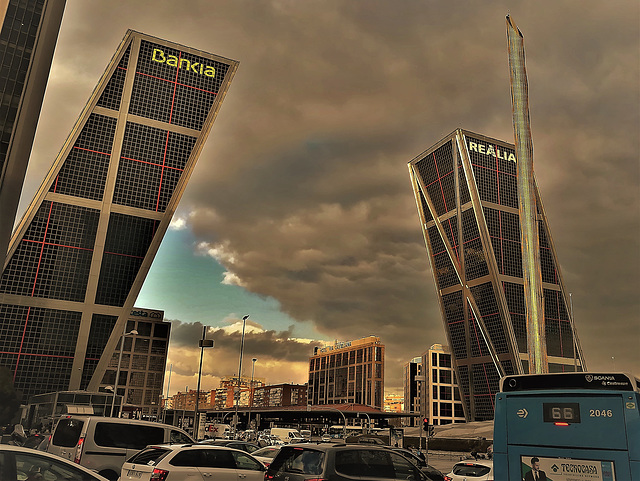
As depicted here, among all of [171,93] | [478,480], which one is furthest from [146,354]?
[478,480]

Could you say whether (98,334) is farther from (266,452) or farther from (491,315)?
(491,315)

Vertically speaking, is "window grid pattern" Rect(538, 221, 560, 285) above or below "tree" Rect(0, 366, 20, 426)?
above

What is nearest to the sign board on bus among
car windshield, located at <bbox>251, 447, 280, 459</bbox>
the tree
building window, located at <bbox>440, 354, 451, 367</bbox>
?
car windshield, located at <bbox>251, 447, 280, 459</bbox>

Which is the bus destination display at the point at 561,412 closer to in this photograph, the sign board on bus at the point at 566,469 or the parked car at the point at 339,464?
the sign board on bus at the point at 566,469

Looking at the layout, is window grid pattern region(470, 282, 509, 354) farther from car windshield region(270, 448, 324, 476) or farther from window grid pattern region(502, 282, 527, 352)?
car windshield region(270, 448, 324, 476)

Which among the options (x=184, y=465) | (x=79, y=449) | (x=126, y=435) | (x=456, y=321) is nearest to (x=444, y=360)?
(x=456, y=321)

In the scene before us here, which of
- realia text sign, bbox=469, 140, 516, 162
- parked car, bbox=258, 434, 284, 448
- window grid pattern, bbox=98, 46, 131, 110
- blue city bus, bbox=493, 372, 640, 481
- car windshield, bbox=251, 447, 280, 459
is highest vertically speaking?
realia text sign, bbox=469, 140, 516, 162

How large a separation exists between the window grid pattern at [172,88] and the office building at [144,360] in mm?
78079

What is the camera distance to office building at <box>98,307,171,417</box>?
431ft

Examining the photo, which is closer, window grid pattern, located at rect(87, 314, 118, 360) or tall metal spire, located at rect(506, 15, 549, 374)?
tall metal spire, located at rect(506, 15, 549, 374)

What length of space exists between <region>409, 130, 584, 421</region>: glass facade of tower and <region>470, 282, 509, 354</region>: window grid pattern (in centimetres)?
14

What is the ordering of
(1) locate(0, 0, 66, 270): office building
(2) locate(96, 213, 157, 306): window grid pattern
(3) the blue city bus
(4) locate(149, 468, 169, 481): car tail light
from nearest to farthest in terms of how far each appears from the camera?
(1) locate(0, 0, 66, 270): office building < (3) the blue city bus < (4) locate(149, 468, 169, 481): car tail light < (2) locate(96, 213, 157, 306): window grid pattern

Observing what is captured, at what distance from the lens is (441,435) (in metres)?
80.9

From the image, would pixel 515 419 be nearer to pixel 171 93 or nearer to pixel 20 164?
pixel 20 164
